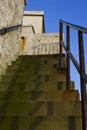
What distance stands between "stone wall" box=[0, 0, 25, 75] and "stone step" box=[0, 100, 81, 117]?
64.3 inches

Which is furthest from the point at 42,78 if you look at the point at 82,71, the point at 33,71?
the point at 82,71

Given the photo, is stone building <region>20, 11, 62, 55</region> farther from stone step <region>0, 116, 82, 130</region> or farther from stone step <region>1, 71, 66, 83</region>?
stone step <region>0, 116, 82, 130</region>

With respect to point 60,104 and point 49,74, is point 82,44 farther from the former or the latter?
point 49,74

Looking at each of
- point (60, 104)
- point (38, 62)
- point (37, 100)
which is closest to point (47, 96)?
point (37, 100)

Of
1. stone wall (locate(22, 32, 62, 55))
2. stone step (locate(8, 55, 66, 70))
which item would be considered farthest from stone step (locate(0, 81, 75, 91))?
stone wall (locate(22, 32, 62, 55))

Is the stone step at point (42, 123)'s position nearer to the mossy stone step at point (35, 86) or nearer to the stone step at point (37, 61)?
the mossy stone step at point (35, 86)

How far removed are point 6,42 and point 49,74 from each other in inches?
56.2

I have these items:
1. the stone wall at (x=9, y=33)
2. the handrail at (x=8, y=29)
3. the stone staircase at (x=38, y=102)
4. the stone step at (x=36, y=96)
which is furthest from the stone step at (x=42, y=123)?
the handrail at (x=8, y=29)

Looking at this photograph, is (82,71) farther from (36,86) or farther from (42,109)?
(36,86)

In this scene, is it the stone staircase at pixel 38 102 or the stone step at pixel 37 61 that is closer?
the stone staircase at pixel 38 102

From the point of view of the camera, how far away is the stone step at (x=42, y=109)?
2773mm

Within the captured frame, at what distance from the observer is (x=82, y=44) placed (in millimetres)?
2773

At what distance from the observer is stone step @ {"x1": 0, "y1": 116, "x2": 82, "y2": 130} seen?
99.2 inches

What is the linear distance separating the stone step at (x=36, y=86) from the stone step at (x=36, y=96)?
31 cm
